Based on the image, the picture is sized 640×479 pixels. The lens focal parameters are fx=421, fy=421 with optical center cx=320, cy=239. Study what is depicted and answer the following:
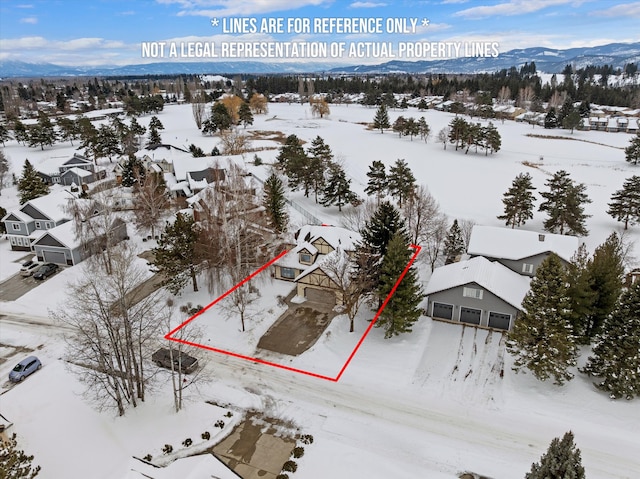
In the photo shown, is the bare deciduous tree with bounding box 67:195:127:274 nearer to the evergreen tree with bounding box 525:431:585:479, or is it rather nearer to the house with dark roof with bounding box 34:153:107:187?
the house with dark roof with bounding box 34:153:107:187

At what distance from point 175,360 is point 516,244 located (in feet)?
93.3

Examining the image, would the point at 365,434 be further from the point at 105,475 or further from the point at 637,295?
the point at 637,295

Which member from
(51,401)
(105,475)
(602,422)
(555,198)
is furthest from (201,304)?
(555,198)

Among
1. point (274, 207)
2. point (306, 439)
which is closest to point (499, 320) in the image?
point (306, 439)

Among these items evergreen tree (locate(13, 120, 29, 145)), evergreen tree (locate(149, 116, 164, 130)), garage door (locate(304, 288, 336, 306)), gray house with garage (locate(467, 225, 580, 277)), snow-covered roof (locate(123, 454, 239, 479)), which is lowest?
snow-covered roof (locate(123, 454, 239, 479))

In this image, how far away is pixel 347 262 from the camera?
30672mm

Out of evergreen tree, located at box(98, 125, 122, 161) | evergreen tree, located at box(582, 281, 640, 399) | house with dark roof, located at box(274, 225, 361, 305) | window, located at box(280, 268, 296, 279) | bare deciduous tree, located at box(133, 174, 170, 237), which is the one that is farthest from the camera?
evergreen tree, located at box(98, 125, 122, 161)

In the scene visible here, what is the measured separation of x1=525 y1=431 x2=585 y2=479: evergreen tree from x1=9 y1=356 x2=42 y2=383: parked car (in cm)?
2761

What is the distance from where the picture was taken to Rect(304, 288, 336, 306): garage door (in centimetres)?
3406

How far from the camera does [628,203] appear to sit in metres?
48.0

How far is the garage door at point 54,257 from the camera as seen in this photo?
1609 inches

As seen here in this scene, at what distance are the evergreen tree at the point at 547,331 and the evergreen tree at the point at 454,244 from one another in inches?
560

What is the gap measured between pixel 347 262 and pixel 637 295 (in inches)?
679

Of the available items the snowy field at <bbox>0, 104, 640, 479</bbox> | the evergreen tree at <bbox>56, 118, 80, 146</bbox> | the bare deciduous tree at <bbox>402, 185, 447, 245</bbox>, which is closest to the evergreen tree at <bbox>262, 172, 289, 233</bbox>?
the snowy field at <bbox>0, 104, 640, 479</bbox>
